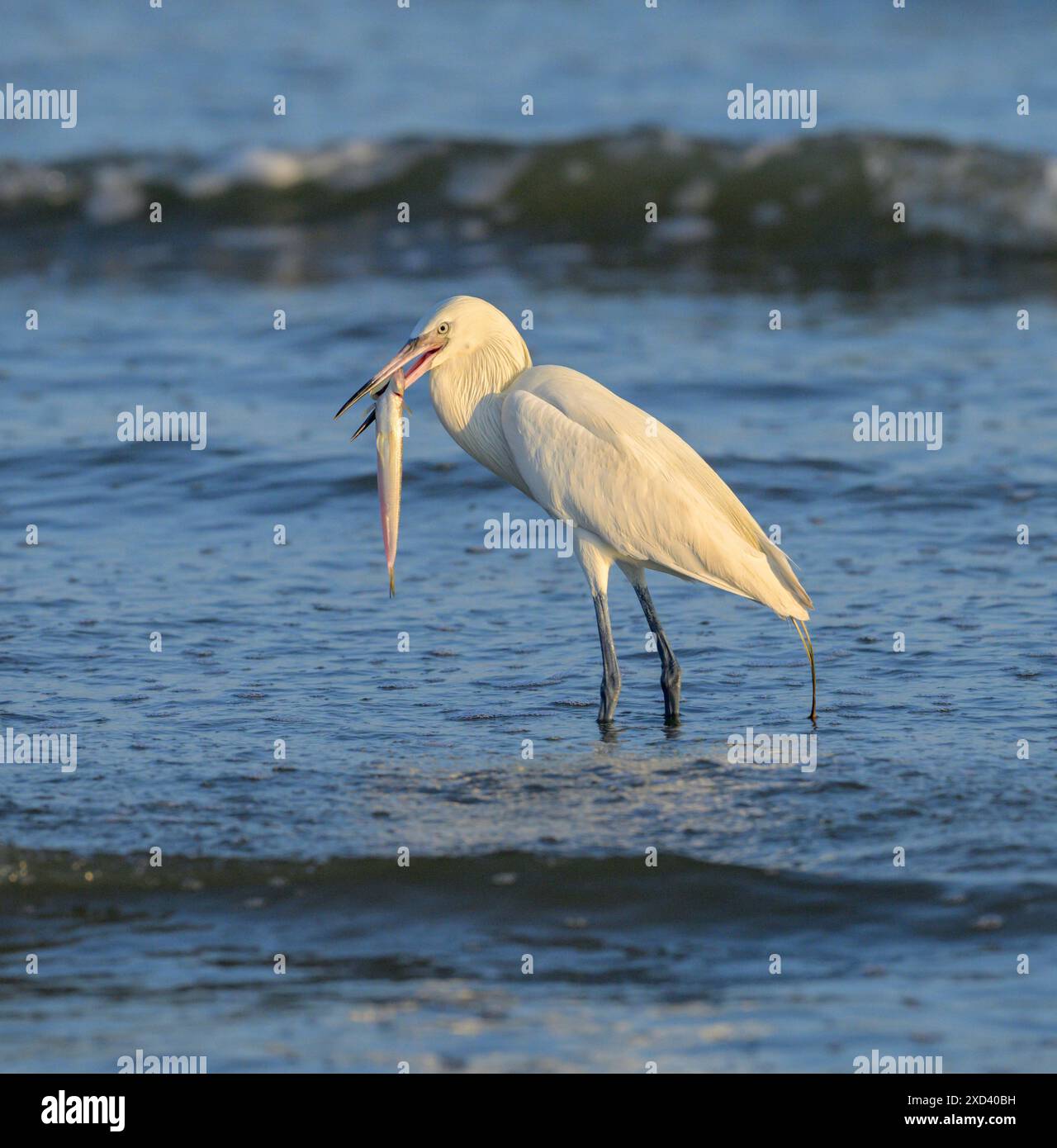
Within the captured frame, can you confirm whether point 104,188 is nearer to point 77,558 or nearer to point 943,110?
point 943,110

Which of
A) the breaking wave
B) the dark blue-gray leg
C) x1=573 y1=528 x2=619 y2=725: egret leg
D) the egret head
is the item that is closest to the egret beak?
the egret head

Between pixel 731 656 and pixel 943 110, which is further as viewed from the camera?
pixel 943 110

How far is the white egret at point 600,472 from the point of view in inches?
262

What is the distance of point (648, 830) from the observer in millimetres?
5609

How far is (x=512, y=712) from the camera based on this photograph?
6.80m

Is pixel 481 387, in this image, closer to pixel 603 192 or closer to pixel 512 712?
pixel 512 712

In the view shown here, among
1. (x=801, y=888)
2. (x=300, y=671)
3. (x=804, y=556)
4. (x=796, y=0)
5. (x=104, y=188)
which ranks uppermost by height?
(x=796, y=0)

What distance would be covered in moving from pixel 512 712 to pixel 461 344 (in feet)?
4.79

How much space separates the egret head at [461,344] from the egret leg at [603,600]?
0.75 m

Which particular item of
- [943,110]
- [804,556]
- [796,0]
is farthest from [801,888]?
[796,0]

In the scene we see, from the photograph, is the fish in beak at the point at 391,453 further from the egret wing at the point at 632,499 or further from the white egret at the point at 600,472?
the egret wing at the point at 632,499

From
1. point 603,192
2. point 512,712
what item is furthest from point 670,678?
point 603,192

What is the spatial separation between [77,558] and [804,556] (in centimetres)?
364

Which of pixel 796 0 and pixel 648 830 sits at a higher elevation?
pixel 796 0
